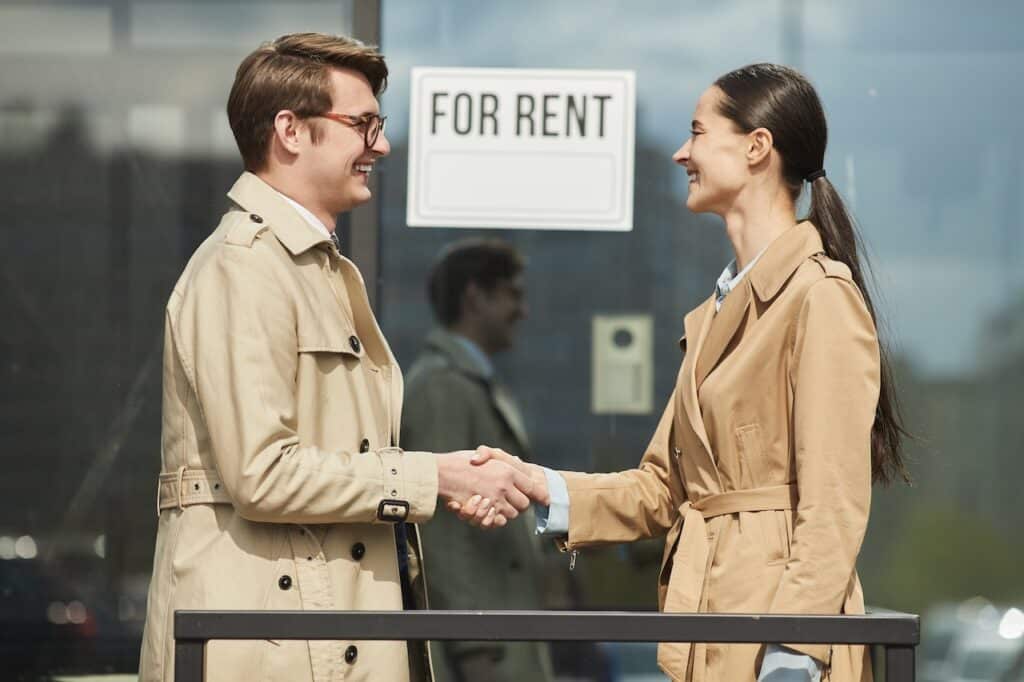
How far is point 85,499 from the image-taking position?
17.5ft

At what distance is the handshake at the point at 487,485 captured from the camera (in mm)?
3312

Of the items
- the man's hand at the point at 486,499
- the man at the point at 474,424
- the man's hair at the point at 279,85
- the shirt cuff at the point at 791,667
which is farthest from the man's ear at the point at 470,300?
the shirt cuff at the point at 791,667

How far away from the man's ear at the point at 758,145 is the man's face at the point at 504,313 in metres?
2.13

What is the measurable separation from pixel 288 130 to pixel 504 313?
2195 mm

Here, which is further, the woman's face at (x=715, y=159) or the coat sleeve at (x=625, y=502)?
the coat sleeve at (x=625, y=502)

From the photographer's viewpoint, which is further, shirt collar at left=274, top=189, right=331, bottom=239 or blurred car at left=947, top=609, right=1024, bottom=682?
blurred car at left=947, top=609, right=1024, bottom=682

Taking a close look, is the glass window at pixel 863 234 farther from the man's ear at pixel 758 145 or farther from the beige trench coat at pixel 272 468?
the beige trench coat at pixel 272 468

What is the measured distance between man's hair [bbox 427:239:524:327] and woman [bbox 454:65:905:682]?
1.88 m

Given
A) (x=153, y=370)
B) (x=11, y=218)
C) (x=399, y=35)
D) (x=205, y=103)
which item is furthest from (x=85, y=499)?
(x=399, y=35)

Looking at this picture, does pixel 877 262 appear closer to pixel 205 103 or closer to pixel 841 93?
pixel 841 93

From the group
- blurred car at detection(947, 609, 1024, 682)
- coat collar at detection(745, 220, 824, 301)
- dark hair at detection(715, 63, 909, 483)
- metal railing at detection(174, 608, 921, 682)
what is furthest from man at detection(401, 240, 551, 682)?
metal railing at detection(174, 608, 921, 682)

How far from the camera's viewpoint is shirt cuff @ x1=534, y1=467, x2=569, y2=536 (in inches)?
141

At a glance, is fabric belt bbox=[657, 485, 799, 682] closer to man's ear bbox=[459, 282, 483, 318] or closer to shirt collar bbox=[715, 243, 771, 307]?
shirt collar bbox=[715, 243, 771, 307]

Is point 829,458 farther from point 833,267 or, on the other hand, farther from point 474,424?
point 474,424
